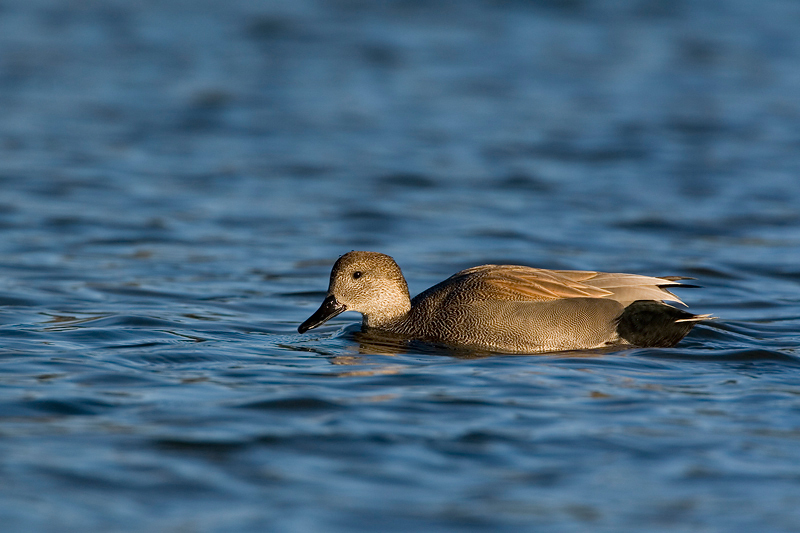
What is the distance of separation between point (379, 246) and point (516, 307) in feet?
13.6

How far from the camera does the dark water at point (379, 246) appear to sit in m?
Answer: 4.93

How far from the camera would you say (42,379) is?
639 centimetres

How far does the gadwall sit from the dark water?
212mm

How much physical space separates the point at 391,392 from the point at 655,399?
1408 mm

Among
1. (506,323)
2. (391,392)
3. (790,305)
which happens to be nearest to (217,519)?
(391,392)

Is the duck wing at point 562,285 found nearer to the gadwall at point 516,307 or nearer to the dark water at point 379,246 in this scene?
the gadwall at point 516,307

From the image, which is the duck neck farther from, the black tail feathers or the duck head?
the black tail feathers

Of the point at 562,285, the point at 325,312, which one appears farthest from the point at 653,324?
the point at 325,312

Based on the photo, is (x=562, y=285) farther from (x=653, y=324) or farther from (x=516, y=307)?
(x=653, y=324)

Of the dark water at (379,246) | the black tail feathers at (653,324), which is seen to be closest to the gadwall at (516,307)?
the black tail feathers at (653,324)

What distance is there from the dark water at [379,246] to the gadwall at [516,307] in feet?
0.70

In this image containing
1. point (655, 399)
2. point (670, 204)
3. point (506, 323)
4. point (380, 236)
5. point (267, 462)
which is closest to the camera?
point (267, 462)

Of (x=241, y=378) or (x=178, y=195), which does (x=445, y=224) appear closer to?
(x=178, y=195)

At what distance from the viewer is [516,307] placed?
7391 millimetres
